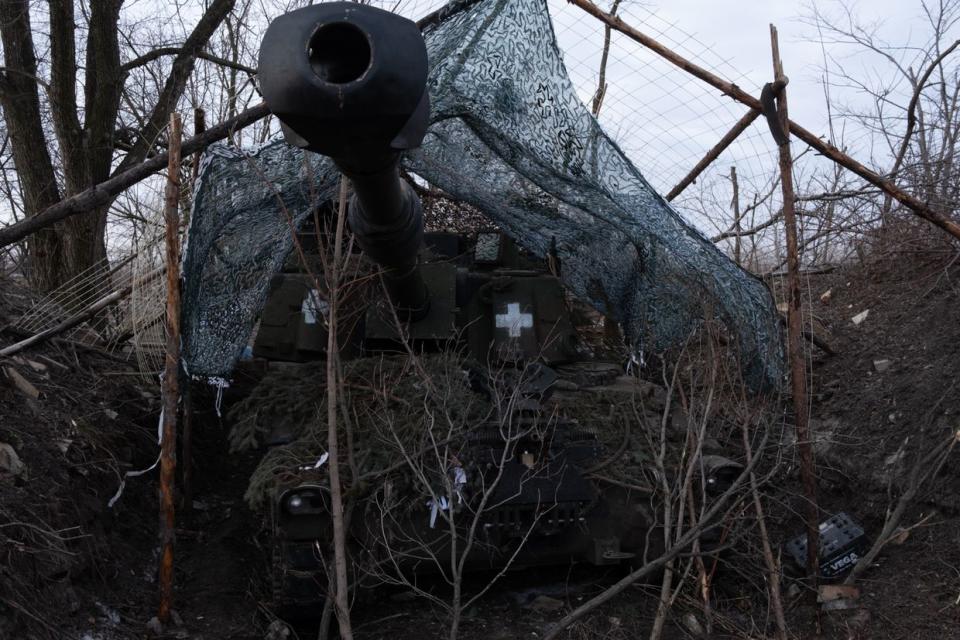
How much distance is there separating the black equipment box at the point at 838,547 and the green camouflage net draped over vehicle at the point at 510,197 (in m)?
1.31

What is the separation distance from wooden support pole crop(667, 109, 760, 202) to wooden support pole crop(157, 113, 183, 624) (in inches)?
143

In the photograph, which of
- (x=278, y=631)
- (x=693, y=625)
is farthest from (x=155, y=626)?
(x=693, y=625)

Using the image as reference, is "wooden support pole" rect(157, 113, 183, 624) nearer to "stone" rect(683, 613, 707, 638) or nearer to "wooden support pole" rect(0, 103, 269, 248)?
"wooden support pole" rect(0, 103, 269, 248)

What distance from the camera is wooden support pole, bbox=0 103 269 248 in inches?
222

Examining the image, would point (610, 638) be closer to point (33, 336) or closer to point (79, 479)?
point (79, 479)

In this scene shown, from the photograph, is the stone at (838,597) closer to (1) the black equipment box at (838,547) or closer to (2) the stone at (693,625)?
(1) the black equipment box at (838,547)

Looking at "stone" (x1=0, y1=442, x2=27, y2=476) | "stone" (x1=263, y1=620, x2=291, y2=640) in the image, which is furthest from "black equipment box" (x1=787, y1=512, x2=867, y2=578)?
"stone" (x1=0, y1=442, x2=27, y2=476)

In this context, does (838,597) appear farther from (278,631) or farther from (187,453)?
(187,453)

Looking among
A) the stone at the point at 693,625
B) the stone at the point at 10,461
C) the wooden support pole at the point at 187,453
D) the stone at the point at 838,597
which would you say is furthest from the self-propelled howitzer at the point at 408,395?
the stone at the point at 10,461

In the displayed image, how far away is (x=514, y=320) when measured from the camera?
6953mm

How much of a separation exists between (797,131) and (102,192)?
4.07 meters

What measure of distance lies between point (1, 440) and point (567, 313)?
3861 millimetres

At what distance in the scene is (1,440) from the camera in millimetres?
5344

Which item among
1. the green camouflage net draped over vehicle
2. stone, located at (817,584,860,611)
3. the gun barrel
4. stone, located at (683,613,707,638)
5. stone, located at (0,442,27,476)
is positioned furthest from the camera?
the green camouflage net draped over vehicle
